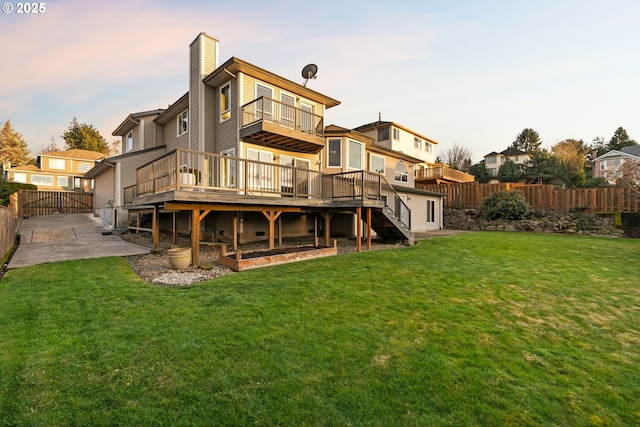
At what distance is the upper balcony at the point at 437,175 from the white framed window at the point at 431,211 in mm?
8337

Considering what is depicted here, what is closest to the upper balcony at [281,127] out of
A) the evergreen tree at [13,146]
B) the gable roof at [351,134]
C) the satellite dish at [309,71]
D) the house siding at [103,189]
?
the gable roof at [351,134]

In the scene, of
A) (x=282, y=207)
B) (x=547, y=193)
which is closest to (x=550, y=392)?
(x=282, y=207)

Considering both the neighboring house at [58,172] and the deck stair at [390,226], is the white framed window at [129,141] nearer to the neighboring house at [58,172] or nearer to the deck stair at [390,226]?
the neighboring house at [58,172]

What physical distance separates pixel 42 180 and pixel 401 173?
134ft

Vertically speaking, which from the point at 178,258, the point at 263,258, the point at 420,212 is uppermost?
the point at 420,212

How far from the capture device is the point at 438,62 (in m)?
15.1

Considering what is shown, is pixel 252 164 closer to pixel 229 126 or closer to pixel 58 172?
pixel 229 126

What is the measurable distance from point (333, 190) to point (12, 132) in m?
56.1

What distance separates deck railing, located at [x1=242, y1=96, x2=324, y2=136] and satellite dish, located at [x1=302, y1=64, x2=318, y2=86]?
2529 millimetres

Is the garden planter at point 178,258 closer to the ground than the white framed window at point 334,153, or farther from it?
closer to the ground

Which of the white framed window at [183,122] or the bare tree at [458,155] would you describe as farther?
the bare tree at [458,155]

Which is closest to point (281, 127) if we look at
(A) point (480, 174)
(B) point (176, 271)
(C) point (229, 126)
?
(C) point (229, 126)

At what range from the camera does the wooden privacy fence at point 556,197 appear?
19438 millimetres

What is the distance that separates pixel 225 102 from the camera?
14320mm
